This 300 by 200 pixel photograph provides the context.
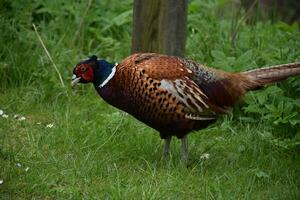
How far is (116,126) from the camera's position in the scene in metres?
6.09

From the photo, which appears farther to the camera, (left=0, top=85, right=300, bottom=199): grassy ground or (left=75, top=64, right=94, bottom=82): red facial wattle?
(left=75, top=64, right=94, bottom=82): red facial wattle

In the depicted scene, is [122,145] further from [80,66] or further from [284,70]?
[284,70]

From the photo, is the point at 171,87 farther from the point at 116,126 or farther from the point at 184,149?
the point at 116,126

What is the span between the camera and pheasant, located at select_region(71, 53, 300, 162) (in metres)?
5.36

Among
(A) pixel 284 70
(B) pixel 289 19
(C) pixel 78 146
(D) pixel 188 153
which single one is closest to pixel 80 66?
(C) pixel 78 146

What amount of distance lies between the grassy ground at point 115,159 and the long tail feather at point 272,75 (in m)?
0.55

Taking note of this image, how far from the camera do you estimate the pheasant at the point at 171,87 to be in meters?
5.36

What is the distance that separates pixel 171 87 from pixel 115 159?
703 mm

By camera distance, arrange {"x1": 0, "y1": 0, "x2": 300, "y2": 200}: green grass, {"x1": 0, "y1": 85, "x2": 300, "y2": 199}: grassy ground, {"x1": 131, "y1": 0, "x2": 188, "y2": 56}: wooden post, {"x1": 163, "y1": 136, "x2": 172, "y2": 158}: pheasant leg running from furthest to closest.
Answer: {"x1": 131, "y1": 0, "x2": 188, "y2": 56}: wooden post → {"x1": 163, "y1": 136, "x2": 172, "y2": 158}: pheasant leg → {"x1": 0, "y1": 0, "x2": 300, "y2": 200}: green grass → {"x1": 0, "y1": 85, "x2": 300, "y2": 199}: grassy ground

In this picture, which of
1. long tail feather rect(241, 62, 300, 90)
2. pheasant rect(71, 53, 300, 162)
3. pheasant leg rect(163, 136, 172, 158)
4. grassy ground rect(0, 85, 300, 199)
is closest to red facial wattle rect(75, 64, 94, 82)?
pheasant rect(71, 53, 300, 162)

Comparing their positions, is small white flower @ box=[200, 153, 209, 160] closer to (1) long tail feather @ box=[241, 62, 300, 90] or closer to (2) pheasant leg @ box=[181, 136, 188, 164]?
(2) pheasant leg @ box=[181, 136, 188, 164]

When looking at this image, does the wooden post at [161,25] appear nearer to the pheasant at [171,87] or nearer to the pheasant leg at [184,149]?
the pheasant at [171,87]

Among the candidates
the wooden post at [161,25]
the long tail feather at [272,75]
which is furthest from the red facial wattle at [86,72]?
the long tail feather at [272,75]

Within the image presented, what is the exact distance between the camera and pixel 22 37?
23.7 feet
